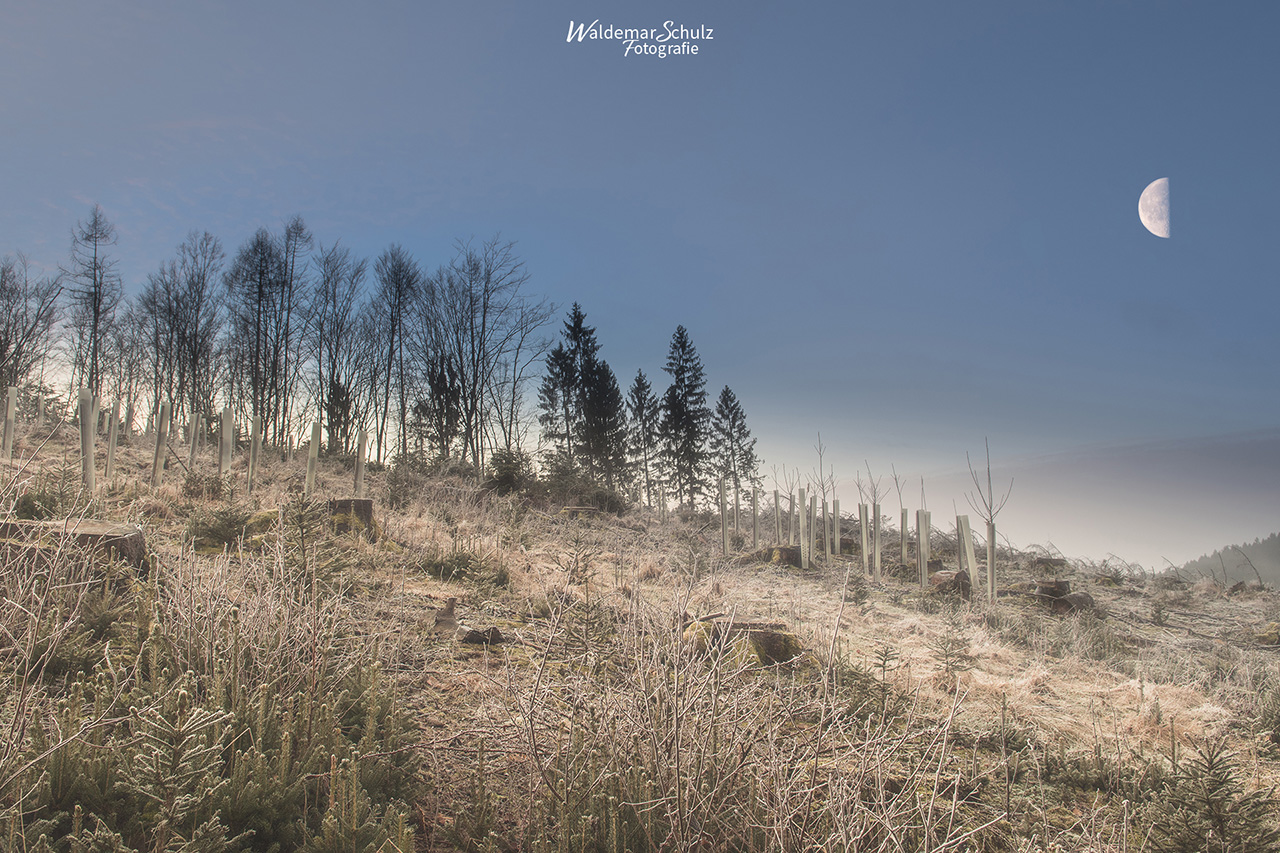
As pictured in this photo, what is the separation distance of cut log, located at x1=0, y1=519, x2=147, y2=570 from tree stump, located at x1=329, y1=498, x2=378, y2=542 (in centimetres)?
285

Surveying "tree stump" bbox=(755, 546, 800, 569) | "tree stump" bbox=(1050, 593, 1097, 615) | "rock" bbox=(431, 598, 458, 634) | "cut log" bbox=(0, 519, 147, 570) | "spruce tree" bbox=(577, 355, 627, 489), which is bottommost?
"tree stump" bbox=(1050, 593, 1097, 615)

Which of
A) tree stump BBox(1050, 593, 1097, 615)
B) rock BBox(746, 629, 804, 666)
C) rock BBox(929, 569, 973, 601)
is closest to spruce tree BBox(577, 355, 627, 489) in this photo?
rock BBox(929, 569, 973, 601)

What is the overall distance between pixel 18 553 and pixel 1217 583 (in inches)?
968

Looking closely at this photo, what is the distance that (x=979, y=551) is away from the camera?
74.4ft

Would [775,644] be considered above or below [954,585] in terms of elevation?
above

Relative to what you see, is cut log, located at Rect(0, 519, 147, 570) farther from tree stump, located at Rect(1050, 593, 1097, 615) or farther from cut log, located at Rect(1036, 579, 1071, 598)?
cut log, located at Rect(1036, 579, 1071, 598)

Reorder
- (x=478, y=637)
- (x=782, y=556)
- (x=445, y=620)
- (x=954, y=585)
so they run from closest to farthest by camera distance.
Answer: (x=478, y=637) → (x=445, y=620) → (x=954, y=585) → (x=782, y=556)

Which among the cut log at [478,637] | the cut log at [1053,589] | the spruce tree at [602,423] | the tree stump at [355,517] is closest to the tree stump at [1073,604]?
the cut log at [1053,589]

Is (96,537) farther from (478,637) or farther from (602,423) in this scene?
(602,423)

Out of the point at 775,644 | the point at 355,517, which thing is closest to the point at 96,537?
the point at 355,517

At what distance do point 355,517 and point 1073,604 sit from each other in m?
13.5

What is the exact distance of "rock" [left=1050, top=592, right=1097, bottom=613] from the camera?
12180 mm

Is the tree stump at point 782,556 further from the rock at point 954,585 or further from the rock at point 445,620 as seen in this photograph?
the rock at point 445,620

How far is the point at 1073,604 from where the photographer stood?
12312 millimetres
